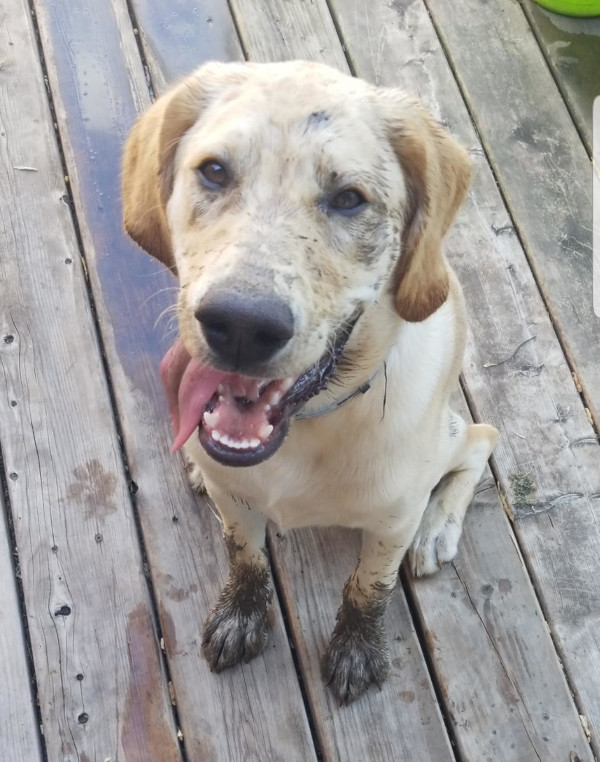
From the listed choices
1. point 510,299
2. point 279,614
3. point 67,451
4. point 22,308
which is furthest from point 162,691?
point 510,299

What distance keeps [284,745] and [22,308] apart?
1.64m

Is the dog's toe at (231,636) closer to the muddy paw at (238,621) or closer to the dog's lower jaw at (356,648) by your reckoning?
the muddy paw at (238,621)

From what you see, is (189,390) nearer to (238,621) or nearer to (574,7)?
(238,621)

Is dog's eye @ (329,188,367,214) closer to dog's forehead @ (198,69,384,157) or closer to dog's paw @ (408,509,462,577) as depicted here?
dog's forehead @ (198,69,384,157)

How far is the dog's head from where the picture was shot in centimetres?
154

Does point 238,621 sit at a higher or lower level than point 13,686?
higher

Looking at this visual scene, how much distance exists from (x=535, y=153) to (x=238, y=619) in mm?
2091

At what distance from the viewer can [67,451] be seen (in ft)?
9.07

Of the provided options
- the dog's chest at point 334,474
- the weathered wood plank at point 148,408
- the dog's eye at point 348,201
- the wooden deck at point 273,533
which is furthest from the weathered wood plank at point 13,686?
the dog's eye at point 348,201

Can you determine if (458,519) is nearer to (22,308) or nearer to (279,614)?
(279,614)

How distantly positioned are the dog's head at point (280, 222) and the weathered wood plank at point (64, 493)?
947 millimetres

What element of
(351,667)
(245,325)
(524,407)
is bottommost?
(351,667)

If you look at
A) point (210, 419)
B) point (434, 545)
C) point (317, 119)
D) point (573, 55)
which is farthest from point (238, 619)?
point (573, 55)

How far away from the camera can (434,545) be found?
2.60 metres
